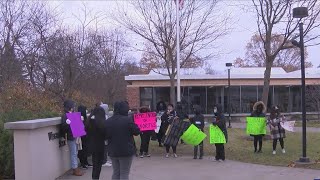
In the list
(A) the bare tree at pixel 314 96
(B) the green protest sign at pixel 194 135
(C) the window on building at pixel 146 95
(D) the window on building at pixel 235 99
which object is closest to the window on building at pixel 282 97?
(A) the bare tree at pixel 314 96

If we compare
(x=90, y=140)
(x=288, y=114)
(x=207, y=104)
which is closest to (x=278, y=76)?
(x=288, y=114)

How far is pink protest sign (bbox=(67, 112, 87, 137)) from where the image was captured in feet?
36.8

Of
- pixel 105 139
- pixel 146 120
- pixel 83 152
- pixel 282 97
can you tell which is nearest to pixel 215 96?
pixel 282 97

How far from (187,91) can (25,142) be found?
30.1 metres

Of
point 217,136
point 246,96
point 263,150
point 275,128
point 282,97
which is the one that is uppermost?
point 246,96

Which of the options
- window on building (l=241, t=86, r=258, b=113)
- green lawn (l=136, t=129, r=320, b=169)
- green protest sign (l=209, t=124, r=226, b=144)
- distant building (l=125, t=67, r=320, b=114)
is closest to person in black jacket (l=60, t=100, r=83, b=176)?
green protest sign (l=209, t=124, r=226, b=144)

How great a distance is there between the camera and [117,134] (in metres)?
8.59

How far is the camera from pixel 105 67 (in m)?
43.9

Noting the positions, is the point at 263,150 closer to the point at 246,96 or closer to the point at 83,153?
the point at 83,153

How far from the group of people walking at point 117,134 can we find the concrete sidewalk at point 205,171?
28.0 inches

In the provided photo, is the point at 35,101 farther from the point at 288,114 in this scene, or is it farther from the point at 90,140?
the point at 288,114

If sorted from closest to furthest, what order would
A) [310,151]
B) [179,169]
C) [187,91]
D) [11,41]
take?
[179,169] → [310,151] → [11,41] → [187,91]

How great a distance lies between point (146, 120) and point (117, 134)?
683 centimetres

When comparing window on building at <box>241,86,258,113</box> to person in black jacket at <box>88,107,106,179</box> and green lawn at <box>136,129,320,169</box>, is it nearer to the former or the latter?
green lawn at <box>136,129,320,169</box>
